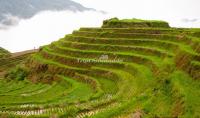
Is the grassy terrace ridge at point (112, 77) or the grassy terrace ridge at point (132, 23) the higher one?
the grassy terrace ridge at point (132, 23)

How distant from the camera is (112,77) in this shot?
37.9 metres

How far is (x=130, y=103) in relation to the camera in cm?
2575

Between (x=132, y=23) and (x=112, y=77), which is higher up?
(x=132, y=23)

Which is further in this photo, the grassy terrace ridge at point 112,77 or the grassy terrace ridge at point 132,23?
the grassy terrace ridge at point 132,23

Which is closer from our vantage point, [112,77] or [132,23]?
[112,77]

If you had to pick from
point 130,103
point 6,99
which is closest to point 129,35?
point 6,99

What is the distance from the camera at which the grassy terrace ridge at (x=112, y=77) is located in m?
24.7

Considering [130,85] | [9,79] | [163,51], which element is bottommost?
[9,79]

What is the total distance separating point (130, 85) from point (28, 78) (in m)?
23.4

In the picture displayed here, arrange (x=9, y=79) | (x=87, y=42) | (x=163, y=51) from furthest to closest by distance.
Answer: (x=9, y=79) → (x=87, y=42) → (x=163, y=51)

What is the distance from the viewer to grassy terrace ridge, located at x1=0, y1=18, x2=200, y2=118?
80.9 feet

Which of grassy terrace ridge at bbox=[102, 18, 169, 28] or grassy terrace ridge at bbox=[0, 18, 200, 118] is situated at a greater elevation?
grassy terrace ridge at bbox=[102, 18, 169, 28]

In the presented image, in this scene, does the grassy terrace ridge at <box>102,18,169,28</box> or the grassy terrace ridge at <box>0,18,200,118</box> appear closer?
the grassy terrace ridge at <box>0,18,200,118</box>

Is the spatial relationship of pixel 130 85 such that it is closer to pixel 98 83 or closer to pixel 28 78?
pixel 98 83
